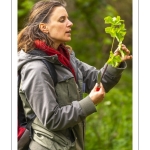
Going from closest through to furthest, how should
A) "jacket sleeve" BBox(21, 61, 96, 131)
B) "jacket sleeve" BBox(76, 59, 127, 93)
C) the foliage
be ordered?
"jacket sleeve" BBox(21, 61, 96, 131) < "jacket sleeve" BBox(76, 59, 127, 93) < the foliage

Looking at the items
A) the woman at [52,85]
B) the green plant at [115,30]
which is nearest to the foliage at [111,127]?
the woman at [52,85]

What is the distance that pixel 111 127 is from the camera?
5.79 meters

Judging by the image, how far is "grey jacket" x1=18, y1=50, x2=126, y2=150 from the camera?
2.53m

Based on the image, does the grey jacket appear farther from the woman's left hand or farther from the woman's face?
the woman's left hand

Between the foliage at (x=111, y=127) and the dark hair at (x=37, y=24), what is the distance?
284 centimetres

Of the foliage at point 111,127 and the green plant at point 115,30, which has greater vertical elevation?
the green plant at point 115,30

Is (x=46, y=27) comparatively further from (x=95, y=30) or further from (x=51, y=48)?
(x=95, y=30)

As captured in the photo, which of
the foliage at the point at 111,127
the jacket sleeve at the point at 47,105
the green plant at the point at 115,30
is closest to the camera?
the jacket sleeve at the point at 47,105

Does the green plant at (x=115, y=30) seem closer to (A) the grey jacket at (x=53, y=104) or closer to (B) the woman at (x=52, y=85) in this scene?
(B) the woman at (x=52, y=85)

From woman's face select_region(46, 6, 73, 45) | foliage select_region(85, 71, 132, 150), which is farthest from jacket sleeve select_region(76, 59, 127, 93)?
foliage select_region(85, 71, 132, 150)

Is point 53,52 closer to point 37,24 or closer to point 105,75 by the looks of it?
point 37,24

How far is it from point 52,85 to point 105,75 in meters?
0.50

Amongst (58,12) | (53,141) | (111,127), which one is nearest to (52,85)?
(53,141)

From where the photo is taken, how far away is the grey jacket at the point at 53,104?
253 centimetres
